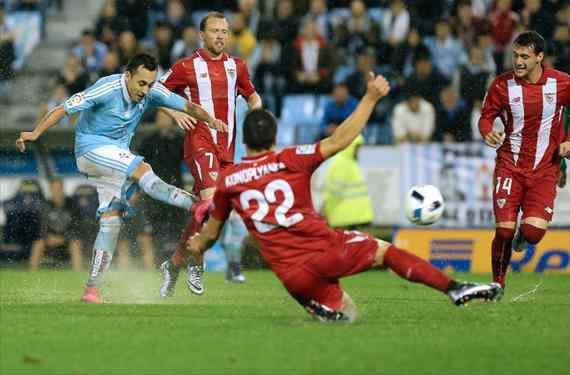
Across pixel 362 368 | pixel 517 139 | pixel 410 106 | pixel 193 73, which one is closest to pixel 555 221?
pixel 410 106

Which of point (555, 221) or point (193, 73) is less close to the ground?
point (193, 73)

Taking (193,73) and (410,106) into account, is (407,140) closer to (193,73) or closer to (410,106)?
(410,106)

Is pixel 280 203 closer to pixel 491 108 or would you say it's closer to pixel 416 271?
pixel 416 271

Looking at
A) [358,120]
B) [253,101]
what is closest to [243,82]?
[253,101]

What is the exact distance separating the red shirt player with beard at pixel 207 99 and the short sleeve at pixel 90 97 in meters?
0.88

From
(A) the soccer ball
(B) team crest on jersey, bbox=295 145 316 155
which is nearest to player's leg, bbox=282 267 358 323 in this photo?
(B) team crest on jersey, bbox=295 145 316 155

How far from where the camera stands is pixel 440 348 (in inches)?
334

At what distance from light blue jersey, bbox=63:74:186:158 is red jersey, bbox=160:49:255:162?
629 millimetres

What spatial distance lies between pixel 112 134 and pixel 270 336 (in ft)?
11.2

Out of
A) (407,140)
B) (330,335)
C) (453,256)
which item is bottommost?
(453,256)

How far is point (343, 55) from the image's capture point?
21797 millimetres

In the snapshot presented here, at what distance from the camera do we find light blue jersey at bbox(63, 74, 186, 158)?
456 inches

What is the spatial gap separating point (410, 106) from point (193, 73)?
7703mm

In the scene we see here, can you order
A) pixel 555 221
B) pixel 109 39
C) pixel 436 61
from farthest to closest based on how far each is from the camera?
pixel 109 39
pixel 436 61
pixel 555 221
